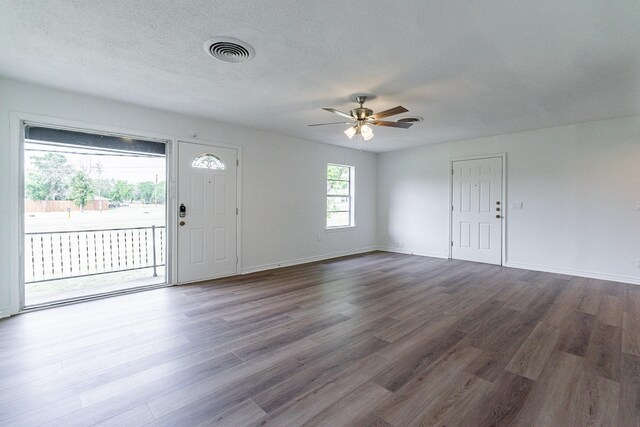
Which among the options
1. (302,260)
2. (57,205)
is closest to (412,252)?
(302,260)

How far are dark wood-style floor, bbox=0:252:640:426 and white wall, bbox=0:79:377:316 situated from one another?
137 centimetres

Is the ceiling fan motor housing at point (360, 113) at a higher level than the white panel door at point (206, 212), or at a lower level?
higher

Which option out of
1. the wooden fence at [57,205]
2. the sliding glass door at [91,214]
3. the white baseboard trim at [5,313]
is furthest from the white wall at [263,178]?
the wooden fence at [57,205]

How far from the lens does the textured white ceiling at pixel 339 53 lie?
206cm

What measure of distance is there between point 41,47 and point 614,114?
6846 mm

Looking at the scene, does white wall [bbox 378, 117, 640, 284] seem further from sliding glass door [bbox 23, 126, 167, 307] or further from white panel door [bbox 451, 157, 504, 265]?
sliding glass door [bbox 23, 126, 167, 307]

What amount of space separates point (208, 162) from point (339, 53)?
294 centimetres

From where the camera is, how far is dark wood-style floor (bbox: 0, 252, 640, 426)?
69.5 inches

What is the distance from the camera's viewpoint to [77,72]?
3.03 m

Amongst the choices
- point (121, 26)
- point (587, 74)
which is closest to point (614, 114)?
point (587, 74)

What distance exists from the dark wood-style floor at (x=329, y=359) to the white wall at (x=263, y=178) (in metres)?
1.37

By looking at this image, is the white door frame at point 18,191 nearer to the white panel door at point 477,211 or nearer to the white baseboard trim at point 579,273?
the white panel door at point 477,211

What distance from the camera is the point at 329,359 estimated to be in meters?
2.36

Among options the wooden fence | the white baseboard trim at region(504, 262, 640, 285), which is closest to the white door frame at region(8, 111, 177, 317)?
the wooden fence
